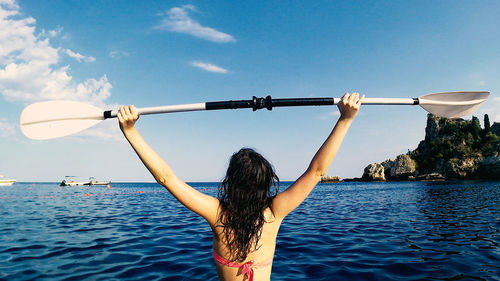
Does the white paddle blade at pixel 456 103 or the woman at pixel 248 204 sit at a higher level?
the white paddle blade at pixel 456 103

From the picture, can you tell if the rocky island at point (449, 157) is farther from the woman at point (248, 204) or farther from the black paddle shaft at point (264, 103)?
the woman at point (248, 204)

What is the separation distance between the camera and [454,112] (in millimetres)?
3980

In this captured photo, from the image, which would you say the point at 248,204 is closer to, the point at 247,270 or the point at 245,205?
the point at 245,205

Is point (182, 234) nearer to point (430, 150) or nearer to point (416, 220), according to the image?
point (416, 220)

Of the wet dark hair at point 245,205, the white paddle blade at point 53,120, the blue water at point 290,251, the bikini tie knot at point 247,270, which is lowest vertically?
the blue water at point 290,251

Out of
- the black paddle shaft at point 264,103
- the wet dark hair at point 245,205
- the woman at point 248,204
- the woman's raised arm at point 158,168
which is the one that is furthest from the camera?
the black paddle shaft at point 264,103

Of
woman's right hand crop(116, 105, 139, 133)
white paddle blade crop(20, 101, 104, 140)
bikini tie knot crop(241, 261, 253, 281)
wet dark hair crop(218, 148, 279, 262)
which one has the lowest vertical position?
bikini tie knot crop(241, 261, 253, 281)

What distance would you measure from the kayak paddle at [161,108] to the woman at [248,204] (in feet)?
2.01

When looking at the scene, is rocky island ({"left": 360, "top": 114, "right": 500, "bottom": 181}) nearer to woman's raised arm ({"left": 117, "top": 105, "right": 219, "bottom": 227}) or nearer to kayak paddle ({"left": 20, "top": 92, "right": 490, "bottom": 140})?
kayak paddle ({"left": 20, "top": 92, "right": 490, "bottom": 140})

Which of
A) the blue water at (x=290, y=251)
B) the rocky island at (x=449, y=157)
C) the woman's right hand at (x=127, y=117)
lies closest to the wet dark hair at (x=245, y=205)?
A: the woman's right hand at (x=127, y=117)

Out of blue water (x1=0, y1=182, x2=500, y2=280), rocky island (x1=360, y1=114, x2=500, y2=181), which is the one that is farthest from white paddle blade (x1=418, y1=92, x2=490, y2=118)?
rocky island (x1=360, y1=114, x2=500, y2=181)

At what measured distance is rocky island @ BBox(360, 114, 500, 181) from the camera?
243ft

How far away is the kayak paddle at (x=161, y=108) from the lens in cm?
272

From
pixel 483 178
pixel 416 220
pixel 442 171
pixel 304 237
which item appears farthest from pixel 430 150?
pixel 304 237
